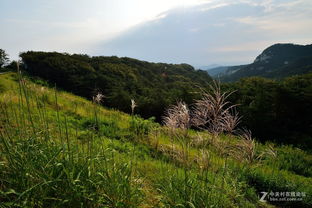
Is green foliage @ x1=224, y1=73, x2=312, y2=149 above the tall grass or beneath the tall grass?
beneath

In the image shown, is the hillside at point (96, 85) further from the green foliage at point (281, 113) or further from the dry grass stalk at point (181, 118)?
the dry grass stalk at point (181, 118)

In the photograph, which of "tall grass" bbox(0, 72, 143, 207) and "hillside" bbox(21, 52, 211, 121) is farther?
"hillside" bbox(21, 52, 211, 121)

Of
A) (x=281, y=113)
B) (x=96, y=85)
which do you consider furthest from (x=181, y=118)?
(x=96, y=85)

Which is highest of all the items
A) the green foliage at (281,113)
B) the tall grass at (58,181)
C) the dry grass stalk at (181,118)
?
the dry grass stalk at (181,118)

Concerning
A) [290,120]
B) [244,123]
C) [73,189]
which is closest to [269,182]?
[73,189]

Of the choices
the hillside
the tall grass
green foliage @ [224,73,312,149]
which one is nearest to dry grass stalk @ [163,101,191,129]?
the tall grass

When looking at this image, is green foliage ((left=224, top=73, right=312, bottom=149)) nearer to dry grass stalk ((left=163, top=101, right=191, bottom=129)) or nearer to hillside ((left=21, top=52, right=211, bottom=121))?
hillside ((left=21, top=52, right=211, bottom=121))

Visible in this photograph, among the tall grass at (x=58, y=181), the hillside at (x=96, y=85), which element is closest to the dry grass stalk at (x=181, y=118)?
the tall grass at (x=58, y=181)

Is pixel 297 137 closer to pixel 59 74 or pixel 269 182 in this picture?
pixel 269 182

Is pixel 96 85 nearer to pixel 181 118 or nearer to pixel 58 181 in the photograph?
pixel 181 118

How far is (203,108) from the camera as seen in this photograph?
4.14 m

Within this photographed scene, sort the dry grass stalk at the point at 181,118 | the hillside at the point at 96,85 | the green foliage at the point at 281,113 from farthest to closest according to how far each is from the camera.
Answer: the hillside at the point at 96,85 → the green foliage at the point at 281,113 → the dry grass stalk at the point at 181,118

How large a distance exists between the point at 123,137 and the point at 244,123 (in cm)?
2480

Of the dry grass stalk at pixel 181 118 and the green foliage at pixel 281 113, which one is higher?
the dry grass stalk at pixel 181 118
